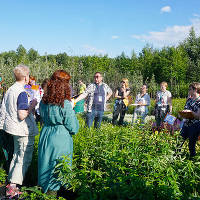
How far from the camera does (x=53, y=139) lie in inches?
113

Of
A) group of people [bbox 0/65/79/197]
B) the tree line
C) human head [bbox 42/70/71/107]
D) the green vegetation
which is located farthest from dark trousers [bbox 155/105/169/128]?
the tree line

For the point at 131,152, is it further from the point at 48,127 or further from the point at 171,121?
the point at 171,121

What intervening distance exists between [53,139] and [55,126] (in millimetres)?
159

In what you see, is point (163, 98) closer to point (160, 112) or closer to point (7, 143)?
point (160, 112)

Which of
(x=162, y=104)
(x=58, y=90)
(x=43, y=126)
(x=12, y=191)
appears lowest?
(x=12, y=191)

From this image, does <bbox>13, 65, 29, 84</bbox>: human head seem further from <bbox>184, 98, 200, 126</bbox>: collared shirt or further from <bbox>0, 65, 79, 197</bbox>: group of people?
<bbox>184, 98, 200, 126</bbox>: collared shirt

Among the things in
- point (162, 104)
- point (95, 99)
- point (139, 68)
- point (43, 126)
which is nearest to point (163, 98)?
point (162, 104)

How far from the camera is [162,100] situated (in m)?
6.74

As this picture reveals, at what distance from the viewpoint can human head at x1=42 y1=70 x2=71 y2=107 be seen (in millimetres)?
2791

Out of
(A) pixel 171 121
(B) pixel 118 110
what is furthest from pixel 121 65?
(A) pixel 171 121

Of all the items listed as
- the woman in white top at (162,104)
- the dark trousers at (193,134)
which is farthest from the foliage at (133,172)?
the woman in white top at (162,104)

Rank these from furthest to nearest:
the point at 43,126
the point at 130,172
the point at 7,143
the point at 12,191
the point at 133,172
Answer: the point at 7,143
the point at 12,191
the point at 43,126
the point at 130,172
the point at 133,172

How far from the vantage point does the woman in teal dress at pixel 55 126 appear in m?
2.82

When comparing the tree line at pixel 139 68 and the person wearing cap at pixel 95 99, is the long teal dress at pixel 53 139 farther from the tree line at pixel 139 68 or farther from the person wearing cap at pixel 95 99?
the tree line at pixel 139 68
